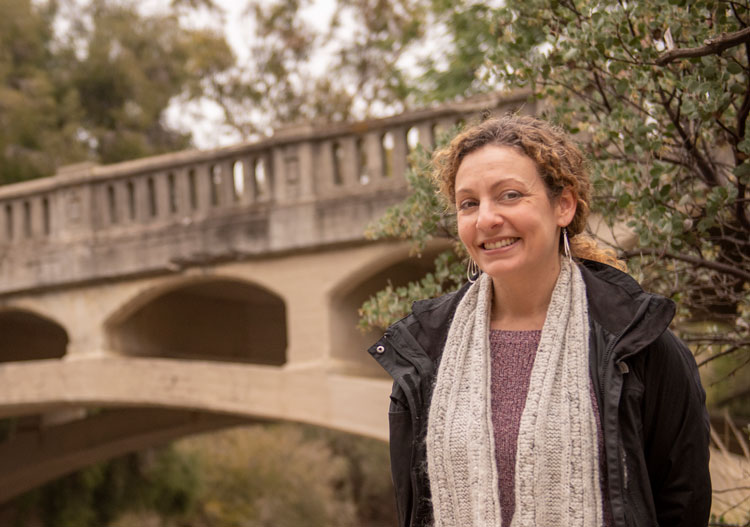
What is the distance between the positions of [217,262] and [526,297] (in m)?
7.81

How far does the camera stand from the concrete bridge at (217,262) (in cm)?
915

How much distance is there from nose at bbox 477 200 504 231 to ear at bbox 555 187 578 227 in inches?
7.9

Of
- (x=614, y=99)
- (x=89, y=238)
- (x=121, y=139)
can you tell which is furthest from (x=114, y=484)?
(x=614, y=99)

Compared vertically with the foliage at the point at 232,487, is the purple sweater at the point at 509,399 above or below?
above

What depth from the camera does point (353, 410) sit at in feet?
29.9

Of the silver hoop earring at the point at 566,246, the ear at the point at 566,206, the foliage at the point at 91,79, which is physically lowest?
the silver hoop earring at the point at 566,246

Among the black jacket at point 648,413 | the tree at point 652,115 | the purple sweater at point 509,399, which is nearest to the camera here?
the black jacket at point 648,413

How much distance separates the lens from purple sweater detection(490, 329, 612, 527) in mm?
2219

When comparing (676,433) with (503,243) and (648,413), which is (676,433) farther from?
(503,243)

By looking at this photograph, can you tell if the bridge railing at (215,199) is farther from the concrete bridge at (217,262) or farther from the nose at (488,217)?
the nose at (488,217)

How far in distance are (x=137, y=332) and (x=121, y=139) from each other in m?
9.68

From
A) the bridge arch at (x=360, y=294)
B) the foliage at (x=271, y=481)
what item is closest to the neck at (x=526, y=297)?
the bridge arch at (x=360, y=294)

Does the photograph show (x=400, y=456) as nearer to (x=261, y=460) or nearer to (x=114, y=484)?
(x=114, y=484)

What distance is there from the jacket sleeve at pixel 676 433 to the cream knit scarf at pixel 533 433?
5.9 inches
